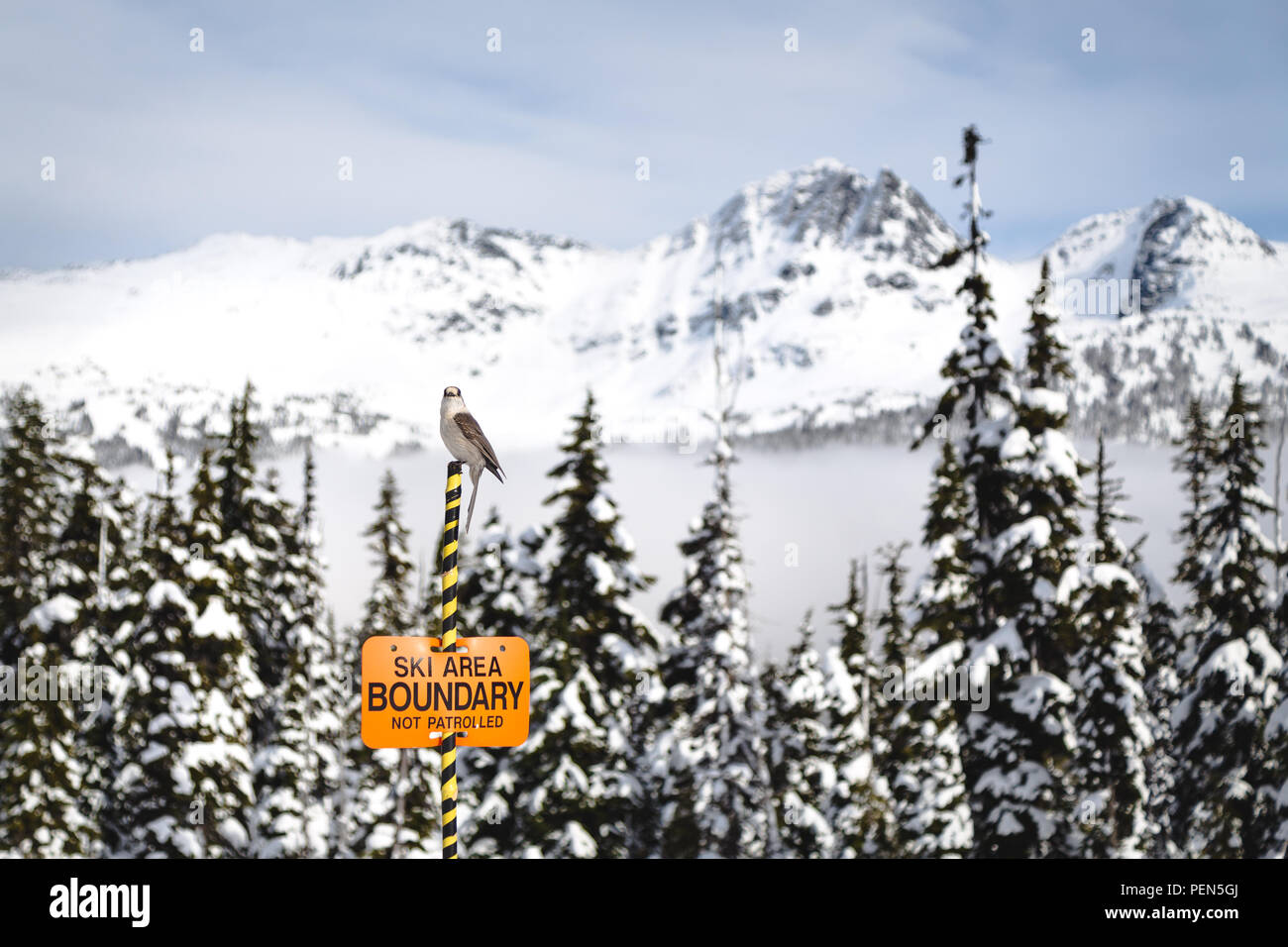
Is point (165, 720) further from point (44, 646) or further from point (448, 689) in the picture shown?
point (448, 689)

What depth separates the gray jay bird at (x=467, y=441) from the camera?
8641 millimetres

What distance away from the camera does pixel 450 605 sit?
28.2 feet

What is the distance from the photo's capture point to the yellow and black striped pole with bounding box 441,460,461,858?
337 inches

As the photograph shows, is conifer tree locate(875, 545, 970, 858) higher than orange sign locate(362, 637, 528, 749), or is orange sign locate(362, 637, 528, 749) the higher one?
orange sign locate(362, 637, 528, 749)

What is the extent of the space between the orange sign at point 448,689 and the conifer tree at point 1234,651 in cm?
2311

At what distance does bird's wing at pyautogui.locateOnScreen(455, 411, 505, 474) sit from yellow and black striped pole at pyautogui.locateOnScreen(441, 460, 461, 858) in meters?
0.26

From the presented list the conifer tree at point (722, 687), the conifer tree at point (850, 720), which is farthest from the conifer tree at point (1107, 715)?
the conifer tree at point (850, 720)

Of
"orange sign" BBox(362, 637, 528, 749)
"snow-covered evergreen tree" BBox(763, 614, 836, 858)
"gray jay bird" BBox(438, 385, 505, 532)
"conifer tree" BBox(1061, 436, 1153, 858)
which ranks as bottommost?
"snow-covered evergreen tree" BBox(763, 614, 836, 858)

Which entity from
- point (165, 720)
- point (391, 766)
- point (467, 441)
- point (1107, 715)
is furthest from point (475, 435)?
point (391, 766)

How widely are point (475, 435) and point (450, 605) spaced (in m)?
1.34

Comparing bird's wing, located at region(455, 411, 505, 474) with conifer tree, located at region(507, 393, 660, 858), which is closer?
bird's wing, located at region(455, 411, 505, 474)

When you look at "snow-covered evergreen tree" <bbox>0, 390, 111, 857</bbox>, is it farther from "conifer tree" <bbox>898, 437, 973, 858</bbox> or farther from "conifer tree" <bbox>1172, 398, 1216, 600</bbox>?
"conifer tree" <bbox>1172, 398, 1216, 600</bbox>

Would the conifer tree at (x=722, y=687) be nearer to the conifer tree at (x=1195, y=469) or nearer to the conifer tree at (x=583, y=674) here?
the conifer tree at (x=583, y=674)

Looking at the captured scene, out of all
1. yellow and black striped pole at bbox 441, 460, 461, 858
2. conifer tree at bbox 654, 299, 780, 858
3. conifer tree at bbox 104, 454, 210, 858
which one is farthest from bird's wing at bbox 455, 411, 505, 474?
conifer tree at bbox 104, 454, 210, 858
